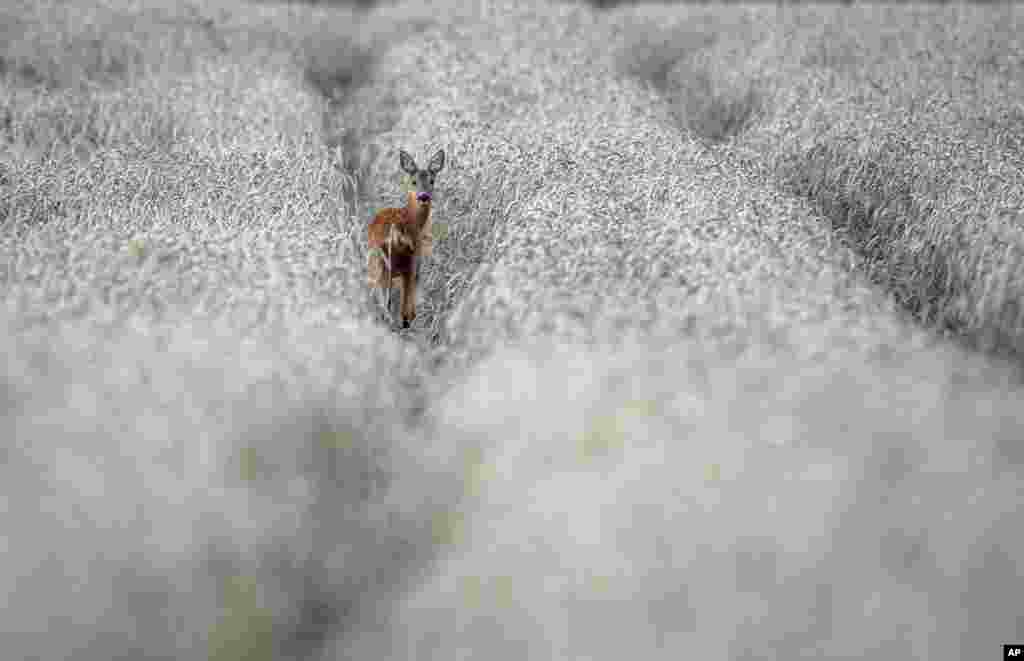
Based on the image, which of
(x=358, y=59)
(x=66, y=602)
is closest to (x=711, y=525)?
(x=66, y=602)

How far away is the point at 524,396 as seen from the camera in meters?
10.1

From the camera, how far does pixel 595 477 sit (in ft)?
30.3

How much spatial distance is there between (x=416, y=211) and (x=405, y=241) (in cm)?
56

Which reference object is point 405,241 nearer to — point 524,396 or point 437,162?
point 437,162

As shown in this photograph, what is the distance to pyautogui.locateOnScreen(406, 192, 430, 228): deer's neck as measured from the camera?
41.9 ft

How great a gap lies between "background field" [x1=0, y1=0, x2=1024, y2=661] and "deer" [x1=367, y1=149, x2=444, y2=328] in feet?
1.32

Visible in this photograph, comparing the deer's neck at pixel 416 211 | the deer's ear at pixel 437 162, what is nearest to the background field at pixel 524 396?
the deer's neck at pixel 416 211

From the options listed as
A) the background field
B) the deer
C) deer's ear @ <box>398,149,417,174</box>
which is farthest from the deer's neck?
the background field

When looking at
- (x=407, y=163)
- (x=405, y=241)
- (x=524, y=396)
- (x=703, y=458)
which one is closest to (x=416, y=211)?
(x=405, y=241)

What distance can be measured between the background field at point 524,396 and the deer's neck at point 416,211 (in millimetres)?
1205

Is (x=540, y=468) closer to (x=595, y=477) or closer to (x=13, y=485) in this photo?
(x=595, y=477)

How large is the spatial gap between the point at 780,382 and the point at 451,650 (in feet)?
16.8

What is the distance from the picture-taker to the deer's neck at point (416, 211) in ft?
41.9

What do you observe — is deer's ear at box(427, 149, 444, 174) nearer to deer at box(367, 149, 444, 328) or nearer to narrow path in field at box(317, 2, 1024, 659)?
deer at box(367, 149, 444, 328)
